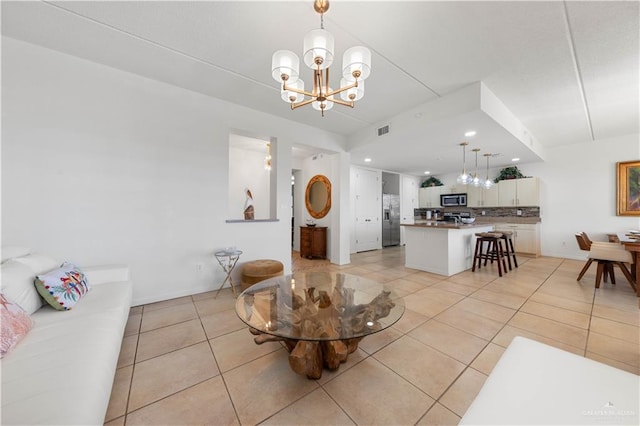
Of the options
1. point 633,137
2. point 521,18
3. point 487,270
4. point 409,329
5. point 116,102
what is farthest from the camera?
point 633,137

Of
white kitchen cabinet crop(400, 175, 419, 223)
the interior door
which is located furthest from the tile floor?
white kitchen cabinet crop(400, 175, 419, 223)

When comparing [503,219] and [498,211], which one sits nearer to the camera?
[503,219]

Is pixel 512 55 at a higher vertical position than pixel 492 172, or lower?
higher

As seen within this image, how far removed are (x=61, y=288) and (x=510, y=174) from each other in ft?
28.0

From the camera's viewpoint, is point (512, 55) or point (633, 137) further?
point (633, 137)

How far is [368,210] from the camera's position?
644cm

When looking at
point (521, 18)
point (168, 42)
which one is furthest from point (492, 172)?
point (168, 42)

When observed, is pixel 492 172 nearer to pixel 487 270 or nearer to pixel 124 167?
pixel 487 270

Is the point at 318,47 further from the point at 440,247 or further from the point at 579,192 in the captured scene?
the point at 579,192

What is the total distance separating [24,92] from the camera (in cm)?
222

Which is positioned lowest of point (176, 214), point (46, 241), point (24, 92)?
point (46, 241)

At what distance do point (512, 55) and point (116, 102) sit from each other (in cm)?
438

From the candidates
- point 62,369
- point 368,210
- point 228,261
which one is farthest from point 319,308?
point 368,210

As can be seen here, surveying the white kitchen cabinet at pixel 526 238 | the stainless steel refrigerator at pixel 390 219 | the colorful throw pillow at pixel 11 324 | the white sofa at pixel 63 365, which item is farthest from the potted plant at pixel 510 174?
the colorful throw pillow at pixel 11 324
